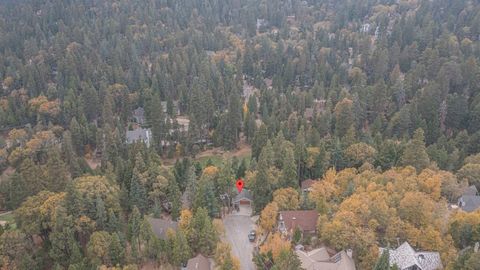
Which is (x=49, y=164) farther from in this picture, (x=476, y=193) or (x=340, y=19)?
(x=340, y=19)

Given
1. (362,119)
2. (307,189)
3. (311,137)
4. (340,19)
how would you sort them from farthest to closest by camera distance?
1. (340,19)
2. (362,119)
3. (311,137)
4. (307,189)

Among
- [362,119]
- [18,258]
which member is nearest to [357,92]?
[362,119]

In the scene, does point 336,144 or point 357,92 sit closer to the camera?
point 336,144

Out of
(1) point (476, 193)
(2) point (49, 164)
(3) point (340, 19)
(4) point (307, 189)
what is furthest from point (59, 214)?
(3) point (340, 19)

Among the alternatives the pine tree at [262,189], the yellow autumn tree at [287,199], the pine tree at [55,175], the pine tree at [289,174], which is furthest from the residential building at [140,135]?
the yellow autumn tree at [287,199]

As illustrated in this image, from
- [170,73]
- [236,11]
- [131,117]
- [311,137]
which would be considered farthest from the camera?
[236,11]

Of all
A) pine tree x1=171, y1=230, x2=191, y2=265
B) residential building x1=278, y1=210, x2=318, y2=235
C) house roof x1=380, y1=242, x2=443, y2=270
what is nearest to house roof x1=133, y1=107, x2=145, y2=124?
residential building x1=278, y1=210, x2=318, y2=235

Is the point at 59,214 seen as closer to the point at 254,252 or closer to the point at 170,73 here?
the point at 254,252

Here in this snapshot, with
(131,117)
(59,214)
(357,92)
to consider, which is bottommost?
(131,117)

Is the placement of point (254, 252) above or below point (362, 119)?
above
